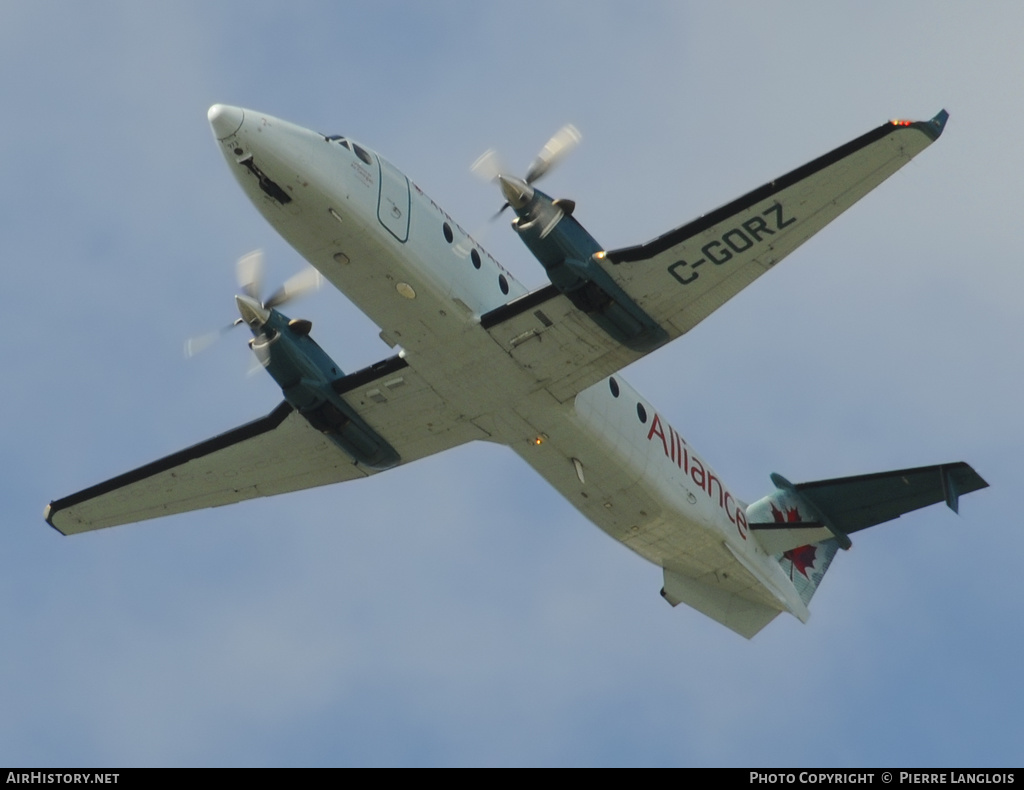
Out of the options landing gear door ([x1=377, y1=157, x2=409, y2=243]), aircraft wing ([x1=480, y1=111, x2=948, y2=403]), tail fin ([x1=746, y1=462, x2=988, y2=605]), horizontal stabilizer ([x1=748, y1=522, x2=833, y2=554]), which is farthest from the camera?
horizontal stabilizer ([x1=748, y1=522, x2=833, y2=554])

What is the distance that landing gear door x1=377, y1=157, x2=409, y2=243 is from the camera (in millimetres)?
18719

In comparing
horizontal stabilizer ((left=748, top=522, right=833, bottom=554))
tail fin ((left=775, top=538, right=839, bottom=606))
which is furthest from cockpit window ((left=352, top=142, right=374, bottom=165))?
tail fin ((left=775, top=538, right=839, bottom=606))

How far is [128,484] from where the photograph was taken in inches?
918

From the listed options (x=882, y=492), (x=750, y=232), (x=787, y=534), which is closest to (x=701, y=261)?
(x=750, y=232)

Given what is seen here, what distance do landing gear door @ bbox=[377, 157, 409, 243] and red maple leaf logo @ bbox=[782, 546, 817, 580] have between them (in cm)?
1103

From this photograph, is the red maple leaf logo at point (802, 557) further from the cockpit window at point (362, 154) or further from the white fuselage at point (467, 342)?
the cockpit window at point (362, 154)

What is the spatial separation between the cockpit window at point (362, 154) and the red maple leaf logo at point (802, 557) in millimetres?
11743

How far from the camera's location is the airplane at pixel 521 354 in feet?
60.2

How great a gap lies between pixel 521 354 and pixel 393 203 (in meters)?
2.83

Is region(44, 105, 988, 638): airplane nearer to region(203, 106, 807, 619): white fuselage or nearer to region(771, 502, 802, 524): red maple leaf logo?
region(203, 106, 807, 619): white fuselage

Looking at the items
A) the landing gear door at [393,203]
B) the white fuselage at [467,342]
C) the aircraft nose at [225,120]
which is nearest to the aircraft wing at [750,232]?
the white fuselage at [467,342]

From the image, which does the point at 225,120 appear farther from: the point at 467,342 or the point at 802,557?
the point at 802,557

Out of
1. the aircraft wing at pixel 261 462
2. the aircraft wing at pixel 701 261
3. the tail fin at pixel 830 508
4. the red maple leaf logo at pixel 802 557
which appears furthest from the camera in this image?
the red maple leaf logo at pixel 802 557

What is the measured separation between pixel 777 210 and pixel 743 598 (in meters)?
8.98
